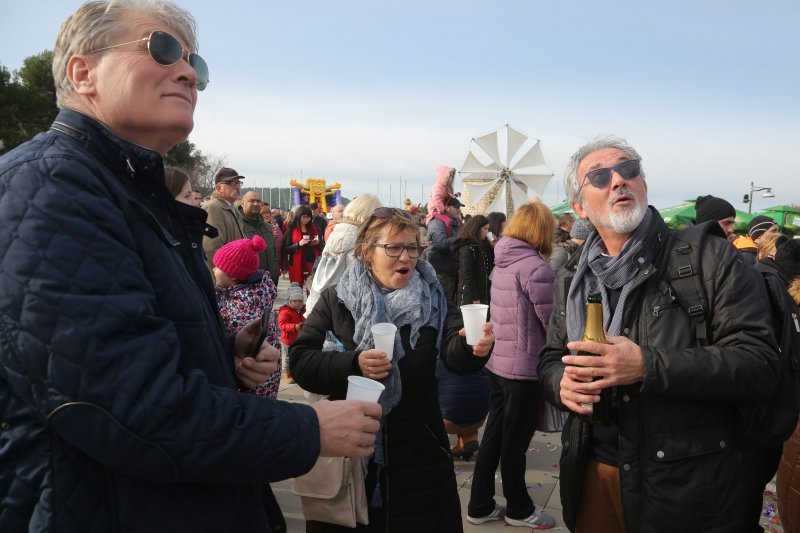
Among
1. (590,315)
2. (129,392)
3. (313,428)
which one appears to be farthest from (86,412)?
(590,315)

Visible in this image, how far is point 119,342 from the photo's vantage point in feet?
3.58

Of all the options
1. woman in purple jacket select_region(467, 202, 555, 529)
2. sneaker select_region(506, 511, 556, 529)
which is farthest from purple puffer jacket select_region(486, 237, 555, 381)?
sneaker select_region(506, 511, 556, 529)

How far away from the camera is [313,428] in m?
1.33

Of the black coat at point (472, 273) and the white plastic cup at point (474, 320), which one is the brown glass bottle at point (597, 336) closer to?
the white plastic cup at point (474, 320)

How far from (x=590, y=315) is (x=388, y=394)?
1033 millimetres

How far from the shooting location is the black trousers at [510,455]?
4.34m

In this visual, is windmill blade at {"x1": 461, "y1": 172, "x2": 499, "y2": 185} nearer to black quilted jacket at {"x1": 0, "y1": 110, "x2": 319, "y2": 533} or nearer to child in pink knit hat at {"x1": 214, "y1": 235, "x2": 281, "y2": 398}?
child in pink knit hat at {"x1": 214, "y1": 235, "x2": 281, "y2": 398}

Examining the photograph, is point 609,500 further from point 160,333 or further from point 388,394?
point 160,333

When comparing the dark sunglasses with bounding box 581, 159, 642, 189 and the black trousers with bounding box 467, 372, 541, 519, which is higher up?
the dark sunglasses with bounding box 581, 159, 642, 189

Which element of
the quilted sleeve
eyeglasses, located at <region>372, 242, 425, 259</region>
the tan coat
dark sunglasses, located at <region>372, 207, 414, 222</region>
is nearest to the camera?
the quilted sleeve

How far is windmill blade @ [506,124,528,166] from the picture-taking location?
14.0 metres

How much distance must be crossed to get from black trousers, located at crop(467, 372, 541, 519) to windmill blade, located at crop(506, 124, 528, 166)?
416 inches

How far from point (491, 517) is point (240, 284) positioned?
262 cm

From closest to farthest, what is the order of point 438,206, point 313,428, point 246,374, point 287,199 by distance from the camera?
point 313,428 < point 246,374 < point 438,206 < point 287,199
